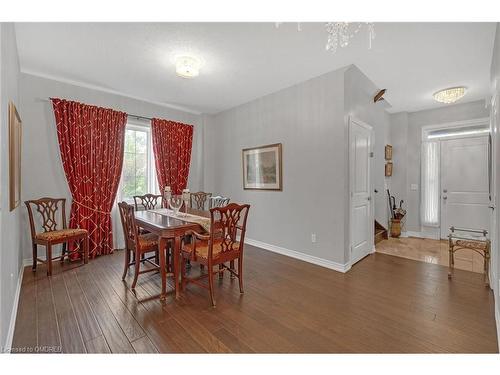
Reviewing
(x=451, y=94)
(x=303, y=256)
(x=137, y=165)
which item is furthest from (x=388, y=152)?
(x=137, y=165)

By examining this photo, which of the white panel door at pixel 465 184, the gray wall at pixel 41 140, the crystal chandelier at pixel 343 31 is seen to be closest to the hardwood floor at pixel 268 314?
the gray wall at pixel 41 140

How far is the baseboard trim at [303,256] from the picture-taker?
3.12 meters

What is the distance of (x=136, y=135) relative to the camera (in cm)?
430

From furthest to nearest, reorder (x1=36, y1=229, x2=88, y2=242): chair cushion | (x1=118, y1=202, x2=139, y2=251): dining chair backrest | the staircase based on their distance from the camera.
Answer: the staircase
(x1=36, y1=229, x2=88, y2=242): chair cushion
(x1=118, y1=202, x2=139, y2=251): dining chair backrest

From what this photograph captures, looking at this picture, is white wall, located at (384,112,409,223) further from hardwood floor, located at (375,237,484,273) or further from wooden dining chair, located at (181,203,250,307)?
wooden dining chair, located at (181,203,250,307)

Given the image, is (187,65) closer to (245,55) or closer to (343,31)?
(245,55)

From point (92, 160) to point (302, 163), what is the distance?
3.19 m

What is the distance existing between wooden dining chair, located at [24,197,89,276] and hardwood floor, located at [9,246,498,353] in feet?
0.98

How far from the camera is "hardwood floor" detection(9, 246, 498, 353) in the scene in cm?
169

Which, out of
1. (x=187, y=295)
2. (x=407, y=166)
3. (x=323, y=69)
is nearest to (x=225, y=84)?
(x=323, y=69)

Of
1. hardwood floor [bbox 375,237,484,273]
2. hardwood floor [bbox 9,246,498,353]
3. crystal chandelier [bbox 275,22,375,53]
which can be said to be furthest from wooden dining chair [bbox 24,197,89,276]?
hardwood floor [bbox 375,237,484,273]

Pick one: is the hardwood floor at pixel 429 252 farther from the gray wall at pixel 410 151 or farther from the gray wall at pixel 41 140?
the gray wall at pixel 41 140
